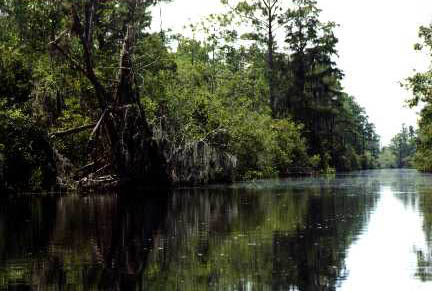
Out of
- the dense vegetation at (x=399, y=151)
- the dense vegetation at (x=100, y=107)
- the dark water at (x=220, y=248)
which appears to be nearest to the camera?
the dark water at (x=220, y=248)

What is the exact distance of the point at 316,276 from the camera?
9.79 metres

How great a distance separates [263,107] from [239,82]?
5.84 metres

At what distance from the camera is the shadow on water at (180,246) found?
964 centimetres

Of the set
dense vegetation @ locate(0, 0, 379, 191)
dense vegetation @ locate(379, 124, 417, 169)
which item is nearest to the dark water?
dense vegetation @ locate(0, 0, 379, 191)

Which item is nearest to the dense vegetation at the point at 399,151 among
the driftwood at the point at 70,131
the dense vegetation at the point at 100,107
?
the dense vegetation at the point at 100,107

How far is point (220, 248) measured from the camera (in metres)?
12.8

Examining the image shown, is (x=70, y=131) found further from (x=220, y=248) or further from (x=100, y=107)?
(x=220, y=248)

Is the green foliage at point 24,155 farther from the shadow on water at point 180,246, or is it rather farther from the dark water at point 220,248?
the dark water at point 220,248

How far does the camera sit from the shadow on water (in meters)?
9.64

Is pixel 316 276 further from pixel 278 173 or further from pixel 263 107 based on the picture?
pixel 263 107

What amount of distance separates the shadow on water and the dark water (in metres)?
0.02

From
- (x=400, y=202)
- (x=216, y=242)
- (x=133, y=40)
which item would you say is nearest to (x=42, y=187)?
(x=133, y=40)

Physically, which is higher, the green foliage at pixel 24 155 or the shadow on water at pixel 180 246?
the green foliage at pixel 24 155

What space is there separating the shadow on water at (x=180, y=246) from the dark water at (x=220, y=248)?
0.7 inches
